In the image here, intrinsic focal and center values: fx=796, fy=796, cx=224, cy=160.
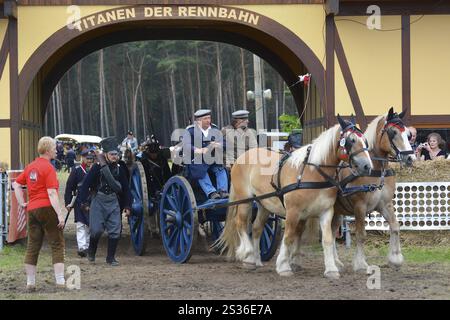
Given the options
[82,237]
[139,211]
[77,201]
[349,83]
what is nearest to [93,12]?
[77,201]

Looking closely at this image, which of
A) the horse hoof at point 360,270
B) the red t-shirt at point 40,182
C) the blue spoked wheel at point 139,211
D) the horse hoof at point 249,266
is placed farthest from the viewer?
the blue spoked wheel at point 139,211

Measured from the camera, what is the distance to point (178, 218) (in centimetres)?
1086

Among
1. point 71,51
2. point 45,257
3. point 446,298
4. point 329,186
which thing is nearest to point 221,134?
point 329,186

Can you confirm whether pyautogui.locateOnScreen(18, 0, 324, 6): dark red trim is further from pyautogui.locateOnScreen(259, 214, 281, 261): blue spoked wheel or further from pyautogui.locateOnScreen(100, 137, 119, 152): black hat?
pyautogui.locateOnScreen(259, 214, 281, 261): blue spoked wheel

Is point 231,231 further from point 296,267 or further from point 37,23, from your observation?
point 37,23

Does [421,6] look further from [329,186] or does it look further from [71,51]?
[71,51]

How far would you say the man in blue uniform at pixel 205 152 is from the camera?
10758mm

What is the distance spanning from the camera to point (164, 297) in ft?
25.2

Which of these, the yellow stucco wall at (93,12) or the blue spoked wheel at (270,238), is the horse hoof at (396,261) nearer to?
the blue spoked wheel at (270,238)

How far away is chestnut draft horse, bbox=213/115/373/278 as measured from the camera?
28.8 feet

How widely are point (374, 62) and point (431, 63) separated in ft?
3.07

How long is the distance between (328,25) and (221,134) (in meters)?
3.15

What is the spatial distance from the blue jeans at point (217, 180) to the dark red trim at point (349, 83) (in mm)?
2877

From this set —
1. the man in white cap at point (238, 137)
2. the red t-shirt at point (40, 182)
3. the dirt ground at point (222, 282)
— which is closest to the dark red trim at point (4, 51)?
the dirt ground at point (222, 282)
